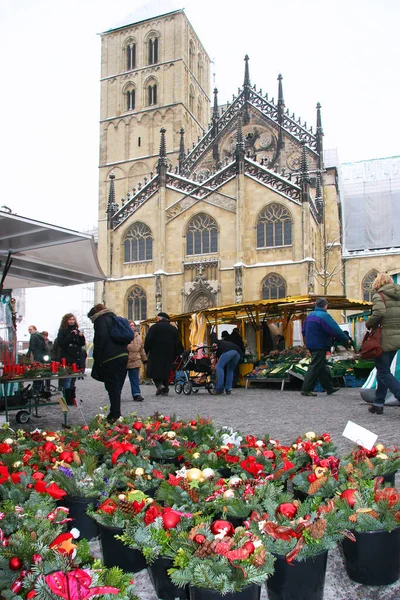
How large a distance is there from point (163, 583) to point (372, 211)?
39814 mm

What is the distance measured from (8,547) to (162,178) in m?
29.6

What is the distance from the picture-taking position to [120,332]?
6.11 metres

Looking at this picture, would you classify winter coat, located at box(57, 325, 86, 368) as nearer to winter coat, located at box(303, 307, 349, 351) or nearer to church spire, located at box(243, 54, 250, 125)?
winter coat, located at box(303, 307, 349, 351)

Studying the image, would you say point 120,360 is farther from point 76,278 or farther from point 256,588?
point 256,588

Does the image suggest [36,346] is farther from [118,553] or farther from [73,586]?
[73,586]

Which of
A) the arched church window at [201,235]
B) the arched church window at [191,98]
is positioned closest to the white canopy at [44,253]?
the arched church window at [201,235]

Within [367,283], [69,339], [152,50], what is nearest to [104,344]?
[69,339]

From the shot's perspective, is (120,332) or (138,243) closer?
(120,332)

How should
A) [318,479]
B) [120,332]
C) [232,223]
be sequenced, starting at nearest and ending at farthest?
[318,479]
[120,332]
[232,223]

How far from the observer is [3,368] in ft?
19.5

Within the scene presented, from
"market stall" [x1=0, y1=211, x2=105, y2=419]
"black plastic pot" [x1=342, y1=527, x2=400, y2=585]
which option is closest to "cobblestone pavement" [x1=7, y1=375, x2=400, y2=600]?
"black plastic pot" [x1=342, y1=527, x2=400, y2=585]

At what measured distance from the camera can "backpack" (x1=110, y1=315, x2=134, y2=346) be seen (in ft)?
20.0

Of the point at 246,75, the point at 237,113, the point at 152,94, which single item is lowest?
the point at 237,113

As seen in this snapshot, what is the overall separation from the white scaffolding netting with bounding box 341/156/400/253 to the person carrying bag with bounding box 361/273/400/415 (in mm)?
30591
